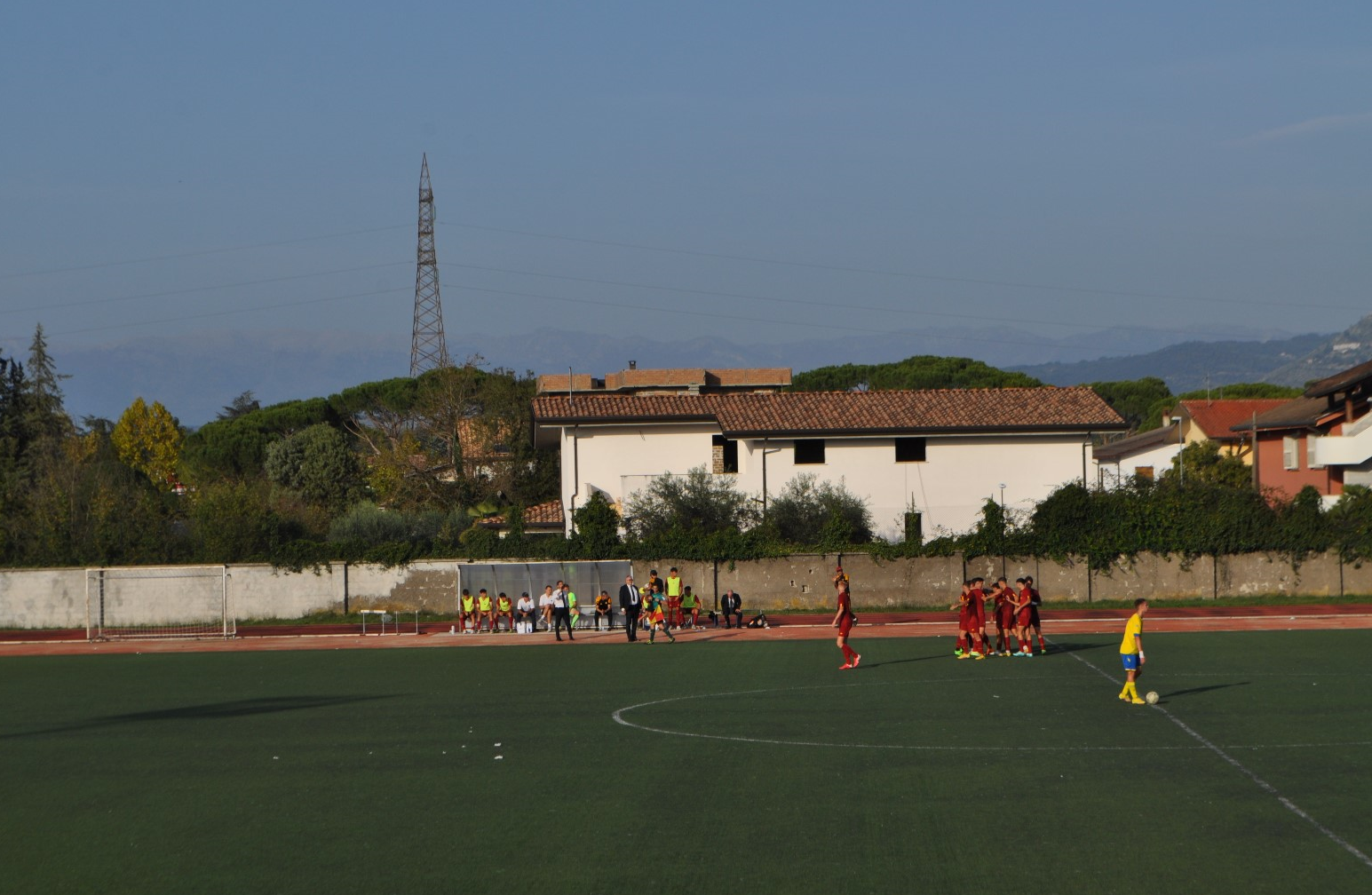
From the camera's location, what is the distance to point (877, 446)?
162 ft

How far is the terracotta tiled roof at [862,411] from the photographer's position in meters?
49.3

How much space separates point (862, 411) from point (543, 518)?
13856 millimetres

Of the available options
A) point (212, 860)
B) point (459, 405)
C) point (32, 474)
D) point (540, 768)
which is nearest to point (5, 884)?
point (212, 860)

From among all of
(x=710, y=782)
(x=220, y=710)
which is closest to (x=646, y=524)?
(x=220, y=710)

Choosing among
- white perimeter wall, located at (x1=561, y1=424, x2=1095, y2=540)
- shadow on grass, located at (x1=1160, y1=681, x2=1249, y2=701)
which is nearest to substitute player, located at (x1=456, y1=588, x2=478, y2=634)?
white perimeter wall, located at (x1=561, y1=424, x2=1095, y2=540)

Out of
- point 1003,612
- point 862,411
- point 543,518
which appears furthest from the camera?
point 543,518

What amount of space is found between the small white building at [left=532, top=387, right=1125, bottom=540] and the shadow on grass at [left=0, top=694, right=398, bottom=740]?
85.7 ft

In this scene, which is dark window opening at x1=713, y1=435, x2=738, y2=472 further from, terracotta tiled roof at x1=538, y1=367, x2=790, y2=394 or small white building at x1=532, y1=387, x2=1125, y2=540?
terracotta tiled roof at x1=538, y1=367, x2=790, y2=394

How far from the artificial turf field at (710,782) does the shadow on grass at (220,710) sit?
0.35 ft

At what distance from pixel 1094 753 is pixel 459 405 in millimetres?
57842

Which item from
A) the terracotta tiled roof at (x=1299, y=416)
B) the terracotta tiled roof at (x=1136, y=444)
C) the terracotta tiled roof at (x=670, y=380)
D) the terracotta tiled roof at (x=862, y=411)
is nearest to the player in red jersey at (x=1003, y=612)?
the terracotta tiled roof at (x=862, y=411)

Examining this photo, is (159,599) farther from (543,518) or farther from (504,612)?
(543,518)

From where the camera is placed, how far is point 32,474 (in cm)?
7281

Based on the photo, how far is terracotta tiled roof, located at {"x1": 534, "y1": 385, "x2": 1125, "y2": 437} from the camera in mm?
49312
